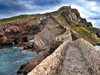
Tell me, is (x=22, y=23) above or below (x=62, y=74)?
above

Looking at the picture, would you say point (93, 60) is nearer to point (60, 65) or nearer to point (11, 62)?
point (60, 65)

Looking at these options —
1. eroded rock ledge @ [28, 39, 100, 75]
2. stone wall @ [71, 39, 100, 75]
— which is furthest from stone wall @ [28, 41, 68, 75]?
stone wall @ [71, 39, 100, 75]

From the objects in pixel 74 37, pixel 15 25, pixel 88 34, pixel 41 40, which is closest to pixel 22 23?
pixel 15 25

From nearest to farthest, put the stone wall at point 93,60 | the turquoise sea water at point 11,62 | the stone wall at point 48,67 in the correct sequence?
1. the stone wall at point 48,67
2. the stone wall at point 93,60
3. the turquoise sea water at point 11,62

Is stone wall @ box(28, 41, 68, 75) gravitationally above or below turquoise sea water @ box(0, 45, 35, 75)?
above

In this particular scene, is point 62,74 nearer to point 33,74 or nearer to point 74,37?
point 33,74

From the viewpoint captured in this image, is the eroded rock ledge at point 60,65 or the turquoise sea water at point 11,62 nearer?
the eroded rock ledge at point 60,65

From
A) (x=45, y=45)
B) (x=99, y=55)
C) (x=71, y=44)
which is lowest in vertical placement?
(x=45, y=45)

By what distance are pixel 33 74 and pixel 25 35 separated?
213 ft

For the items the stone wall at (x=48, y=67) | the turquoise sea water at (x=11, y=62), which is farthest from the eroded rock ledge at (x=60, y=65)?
the turquoise sea water at (x=11, y=62)

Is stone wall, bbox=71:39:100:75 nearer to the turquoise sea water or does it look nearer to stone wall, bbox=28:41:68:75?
stone wall, bbox=28:41:68:75

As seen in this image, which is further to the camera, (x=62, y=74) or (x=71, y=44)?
(x=71, y=44)

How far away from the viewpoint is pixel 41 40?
39125 millimetres

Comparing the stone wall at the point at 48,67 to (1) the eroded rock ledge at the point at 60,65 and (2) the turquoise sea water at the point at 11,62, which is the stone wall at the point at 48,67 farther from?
(2) the turquoise sea water at the point at 11,62
